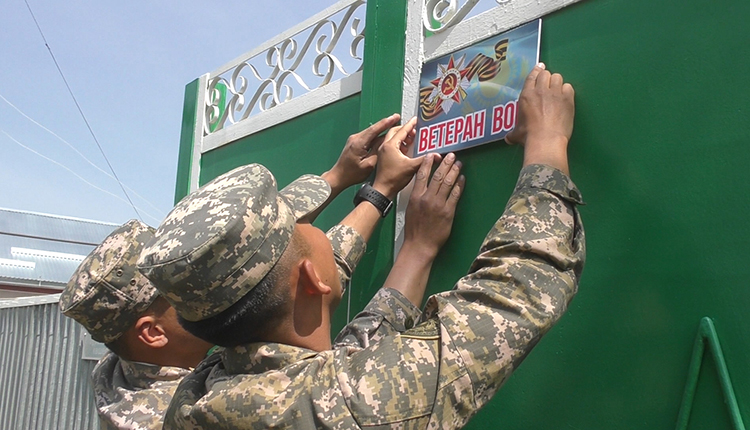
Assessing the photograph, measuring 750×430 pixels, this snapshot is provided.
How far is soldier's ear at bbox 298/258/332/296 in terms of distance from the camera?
1706 millimetres

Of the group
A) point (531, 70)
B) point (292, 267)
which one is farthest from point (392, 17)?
point (292, 267)

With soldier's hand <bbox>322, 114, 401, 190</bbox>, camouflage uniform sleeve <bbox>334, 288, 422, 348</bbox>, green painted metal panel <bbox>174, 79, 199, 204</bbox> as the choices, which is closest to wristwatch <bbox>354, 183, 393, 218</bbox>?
soldier's hand <bbox>322, 114, 401, 190</bbox>

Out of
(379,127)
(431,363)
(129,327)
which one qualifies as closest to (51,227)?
(129,327)

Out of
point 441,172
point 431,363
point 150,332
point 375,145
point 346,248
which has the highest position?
point 375,145

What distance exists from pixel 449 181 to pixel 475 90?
32 cm

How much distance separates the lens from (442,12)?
8.76 ft

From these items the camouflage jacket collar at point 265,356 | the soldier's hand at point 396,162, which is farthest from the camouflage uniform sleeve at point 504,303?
the soldier's hand at point 396,162

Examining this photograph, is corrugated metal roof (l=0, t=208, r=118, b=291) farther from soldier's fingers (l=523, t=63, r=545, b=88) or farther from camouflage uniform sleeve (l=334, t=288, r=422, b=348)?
soldier's fingers (l=523, t=63, r=545, b=88)

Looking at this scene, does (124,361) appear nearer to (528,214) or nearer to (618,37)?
(528,214)

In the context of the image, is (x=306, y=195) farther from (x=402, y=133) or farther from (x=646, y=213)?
(x=646, y=213)

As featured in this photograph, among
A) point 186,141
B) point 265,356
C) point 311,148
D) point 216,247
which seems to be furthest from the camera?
point 186,141

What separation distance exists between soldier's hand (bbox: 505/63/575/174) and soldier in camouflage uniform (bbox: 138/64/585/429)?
18 cm

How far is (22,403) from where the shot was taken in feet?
18.2

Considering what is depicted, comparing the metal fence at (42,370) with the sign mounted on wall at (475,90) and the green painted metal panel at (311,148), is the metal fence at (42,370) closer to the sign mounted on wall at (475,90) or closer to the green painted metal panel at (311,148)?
the green painted metal panel at (311,148)
